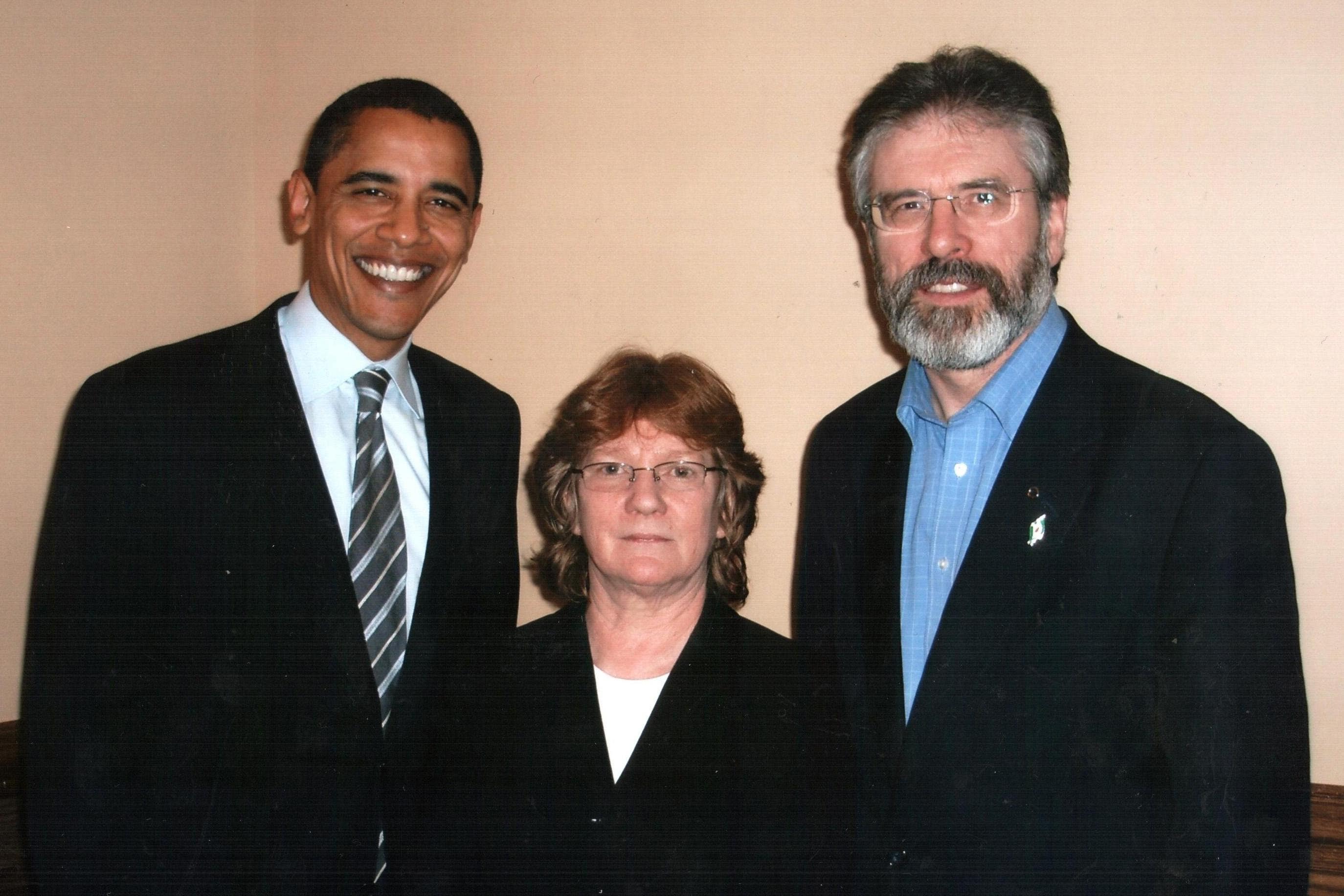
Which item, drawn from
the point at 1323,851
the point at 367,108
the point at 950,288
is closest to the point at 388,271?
the point at 367,108

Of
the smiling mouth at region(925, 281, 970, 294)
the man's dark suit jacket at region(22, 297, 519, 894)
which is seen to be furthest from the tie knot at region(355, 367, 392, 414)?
the smiling mouth at region(925, 281, 970, 294)

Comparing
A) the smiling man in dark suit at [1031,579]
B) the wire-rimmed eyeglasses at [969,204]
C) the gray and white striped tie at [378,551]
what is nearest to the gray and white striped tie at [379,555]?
the gray and white striped tie at [378,551]

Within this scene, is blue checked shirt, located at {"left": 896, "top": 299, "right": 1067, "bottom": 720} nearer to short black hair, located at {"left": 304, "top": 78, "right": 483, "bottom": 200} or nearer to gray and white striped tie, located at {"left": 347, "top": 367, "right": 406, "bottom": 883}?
gray and white striped tie, located at {"left": 347, "top": 367, "right": 406, "bottom": 883}

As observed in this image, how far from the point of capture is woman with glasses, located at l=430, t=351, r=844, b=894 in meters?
1.65

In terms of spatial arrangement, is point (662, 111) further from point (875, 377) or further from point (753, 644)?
point (753, 644)

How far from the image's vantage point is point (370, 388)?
1927 millimetres

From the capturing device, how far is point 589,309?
2604 mm

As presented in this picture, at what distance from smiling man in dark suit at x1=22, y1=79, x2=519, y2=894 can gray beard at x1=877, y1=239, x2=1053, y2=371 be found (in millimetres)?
866

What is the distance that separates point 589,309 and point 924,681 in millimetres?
1297

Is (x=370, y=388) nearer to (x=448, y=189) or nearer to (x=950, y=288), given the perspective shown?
(x=448, y=189)

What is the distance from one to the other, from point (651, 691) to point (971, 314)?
80 centimetres

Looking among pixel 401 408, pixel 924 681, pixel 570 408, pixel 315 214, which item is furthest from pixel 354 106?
pixel 924 681

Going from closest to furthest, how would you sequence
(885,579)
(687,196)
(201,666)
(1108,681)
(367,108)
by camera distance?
(1108,681)
(201,666)
(885,579)
(367,108)
(687,196)

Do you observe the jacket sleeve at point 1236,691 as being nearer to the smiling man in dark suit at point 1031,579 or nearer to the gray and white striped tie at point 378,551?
the smiling man in dark suit at point 1031,579
